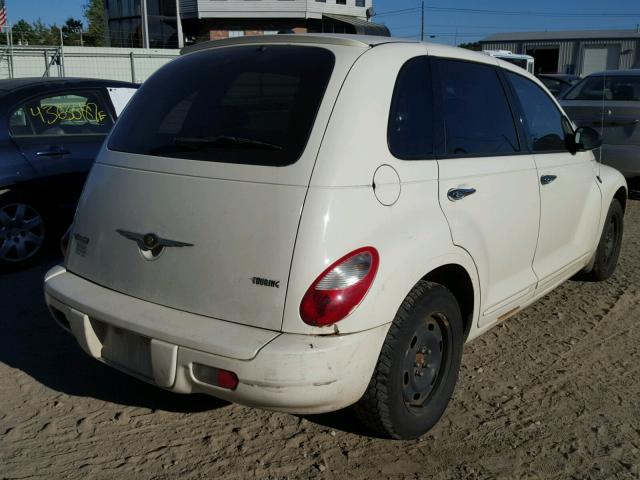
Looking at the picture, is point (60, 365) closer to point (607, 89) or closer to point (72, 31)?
point (607, 89)

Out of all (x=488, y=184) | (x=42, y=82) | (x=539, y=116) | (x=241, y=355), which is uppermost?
(x=42, y=82)

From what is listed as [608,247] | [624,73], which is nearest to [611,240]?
[608,247]

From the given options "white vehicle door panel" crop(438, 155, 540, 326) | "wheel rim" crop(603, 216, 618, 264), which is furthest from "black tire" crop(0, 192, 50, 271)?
"wheel rim" crop(603, 216, 618, 264)

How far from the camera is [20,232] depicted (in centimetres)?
550

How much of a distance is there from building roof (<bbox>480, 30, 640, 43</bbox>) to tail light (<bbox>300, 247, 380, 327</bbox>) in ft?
144

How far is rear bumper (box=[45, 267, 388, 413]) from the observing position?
7.94ft

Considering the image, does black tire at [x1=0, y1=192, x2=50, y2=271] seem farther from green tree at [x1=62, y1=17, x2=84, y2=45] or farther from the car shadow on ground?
green tree at [x1=62, y1=17, x2=84, y2=45]

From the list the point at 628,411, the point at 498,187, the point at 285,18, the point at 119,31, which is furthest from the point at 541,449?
the point at 119,31

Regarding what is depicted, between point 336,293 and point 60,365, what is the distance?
6.99ft

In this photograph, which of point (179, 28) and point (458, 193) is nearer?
point (458, 193)

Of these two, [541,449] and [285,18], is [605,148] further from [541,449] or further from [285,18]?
[285,18]

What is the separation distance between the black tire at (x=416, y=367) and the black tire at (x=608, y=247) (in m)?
2.38

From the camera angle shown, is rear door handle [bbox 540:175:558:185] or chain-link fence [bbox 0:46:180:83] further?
chain-link fence [bbox 0:46:180:83]

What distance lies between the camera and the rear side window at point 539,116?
3865 mm
